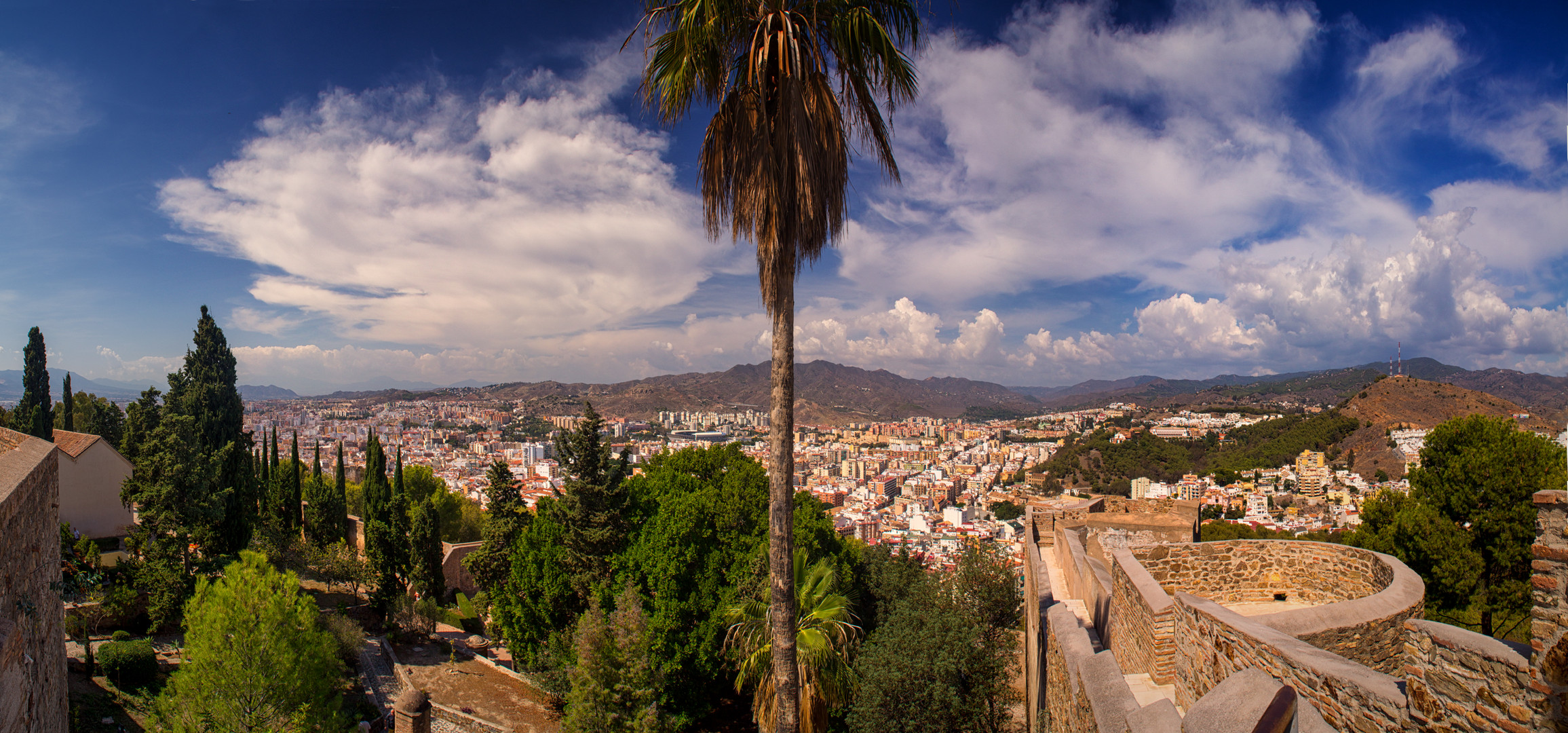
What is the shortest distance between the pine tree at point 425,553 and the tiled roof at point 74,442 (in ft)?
24.1

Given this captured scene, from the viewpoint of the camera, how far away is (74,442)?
15.1 metres

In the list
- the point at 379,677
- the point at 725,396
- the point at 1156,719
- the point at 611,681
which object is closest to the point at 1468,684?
the point at 1156,719

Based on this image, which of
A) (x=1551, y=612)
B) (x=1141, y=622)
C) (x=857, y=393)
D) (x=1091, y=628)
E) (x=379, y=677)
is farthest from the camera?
(x=857, y=393)

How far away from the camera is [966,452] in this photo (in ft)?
351

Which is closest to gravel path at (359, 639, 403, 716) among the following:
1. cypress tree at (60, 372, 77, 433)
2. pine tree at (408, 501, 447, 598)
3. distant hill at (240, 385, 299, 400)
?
pine tree at (408, 501, 447, 598)

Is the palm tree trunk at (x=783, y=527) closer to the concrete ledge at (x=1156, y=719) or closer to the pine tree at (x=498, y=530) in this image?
the concrete ledge at (x=1156, y=719)

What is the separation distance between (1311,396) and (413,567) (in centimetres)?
11877

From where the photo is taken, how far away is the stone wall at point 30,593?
4227 mm

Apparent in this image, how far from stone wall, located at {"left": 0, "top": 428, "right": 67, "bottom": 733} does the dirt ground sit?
5.96 meters

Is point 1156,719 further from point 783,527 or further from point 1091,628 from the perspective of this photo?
point 1091,628

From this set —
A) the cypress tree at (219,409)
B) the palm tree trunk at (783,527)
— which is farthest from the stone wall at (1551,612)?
the cypress tree at (219,409)

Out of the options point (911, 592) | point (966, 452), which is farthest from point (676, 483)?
point (966, 452)

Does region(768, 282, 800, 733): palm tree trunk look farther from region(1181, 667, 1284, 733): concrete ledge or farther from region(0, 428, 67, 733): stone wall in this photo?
region(0, 428, 67, 733): stone wall

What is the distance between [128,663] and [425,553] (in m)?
7.63
